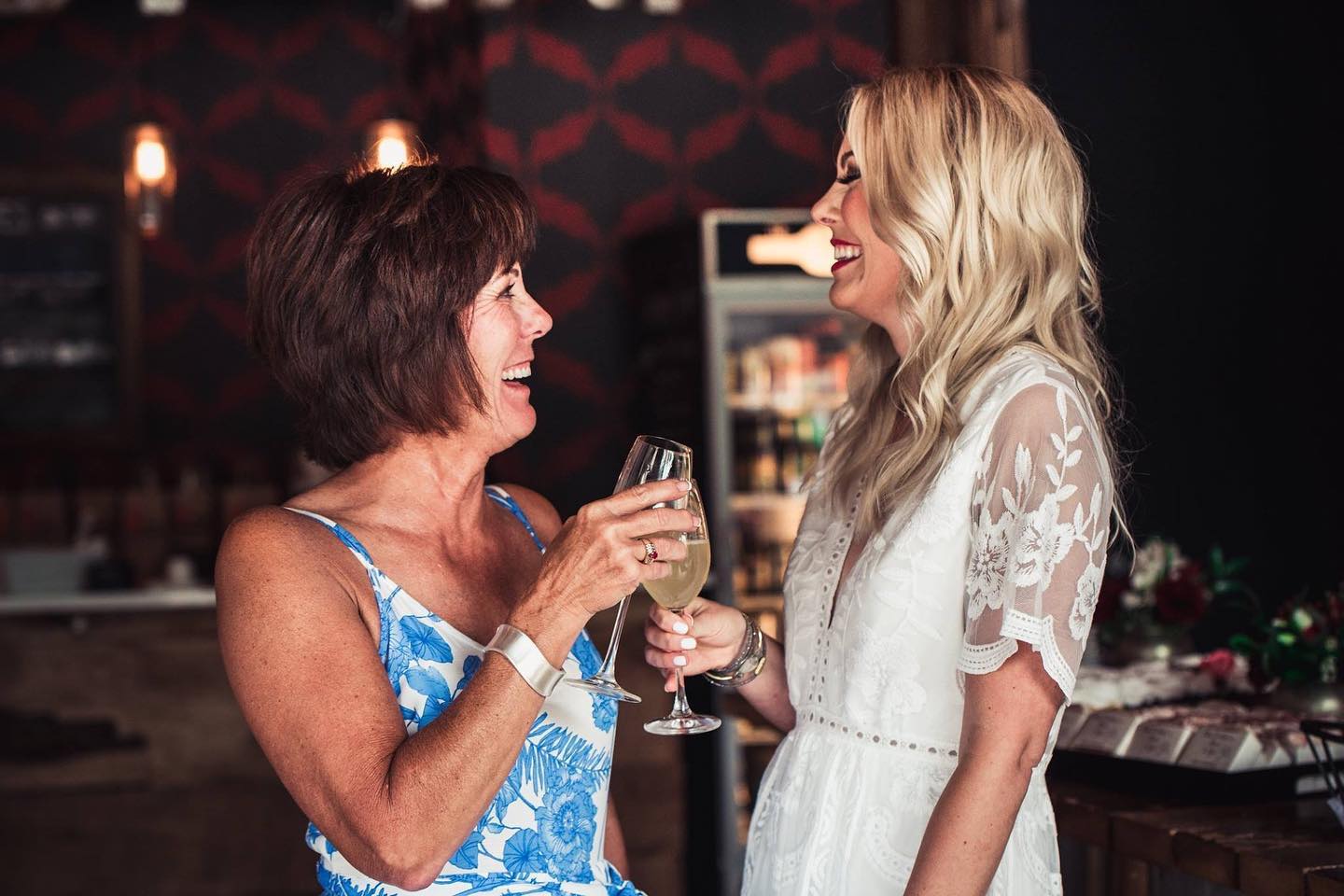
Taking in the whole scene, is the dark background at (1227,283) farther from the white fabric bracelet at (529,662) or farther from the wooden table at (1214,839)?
the white fabric bracelet at (529,662)

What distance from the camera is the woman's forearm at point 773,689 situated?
2113 mm

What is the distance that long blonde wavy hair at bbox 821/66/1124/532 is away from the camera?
1.81 m

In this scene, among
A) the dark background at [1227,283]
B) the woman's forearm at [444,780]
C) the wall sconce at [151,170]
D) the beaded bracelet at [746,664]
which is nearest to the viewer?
the woman's forearm at [444,780]

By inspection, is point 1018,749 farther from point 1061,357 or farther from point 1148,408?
point 1148,408

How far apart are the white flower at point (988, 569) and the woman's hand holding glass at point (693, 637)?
364mm

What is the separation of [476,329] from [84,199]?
629 centimetres

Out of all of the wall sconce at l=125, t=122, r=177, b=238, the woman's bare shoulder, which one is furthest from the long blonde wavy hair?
the wall sconce at l=125, t=122, r=177, b=238

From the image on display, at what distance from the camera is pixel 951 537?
69.2 inches

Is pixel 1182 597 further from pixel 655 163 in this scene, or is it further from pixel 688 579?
pixel 655 163

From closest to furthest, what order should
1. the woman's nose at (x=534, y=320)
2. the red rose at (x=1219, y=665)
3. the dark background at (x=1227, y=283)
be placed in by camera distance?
the woman's nose at (x=534, y=320) → the red rose at (x=1219, y=665) → the dark background at (x=1227, y=283)

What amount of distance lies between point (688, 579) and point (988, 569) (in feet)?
1.17

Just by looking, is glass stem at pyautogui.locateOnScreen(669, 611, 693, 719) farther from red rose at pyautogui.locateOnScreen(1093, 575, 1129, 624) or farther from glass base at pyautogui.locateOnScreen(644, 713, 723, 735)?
red rose at pyautogui.locateOnScreen(1093, 575, 1129, 624)

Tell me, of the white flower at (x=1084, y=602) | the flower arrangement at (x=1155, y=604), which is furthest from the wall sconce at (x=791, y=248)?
the white flower at (x=1084, y=602)

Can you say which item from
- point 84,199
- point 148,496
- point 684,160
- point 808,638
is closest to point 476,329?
point 808,638
